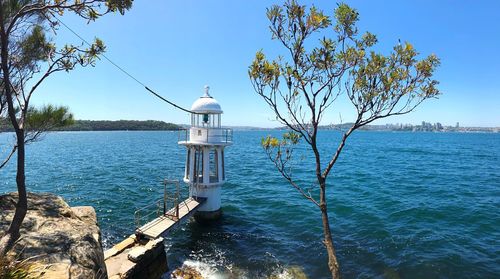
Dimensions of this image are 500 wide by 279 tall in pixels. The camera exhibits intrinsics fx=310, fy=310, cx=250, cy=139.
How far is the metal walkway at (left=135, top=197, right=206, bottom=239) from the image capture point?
1524 centimetres

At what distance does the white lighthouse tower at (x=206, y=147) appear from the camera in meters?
20.2

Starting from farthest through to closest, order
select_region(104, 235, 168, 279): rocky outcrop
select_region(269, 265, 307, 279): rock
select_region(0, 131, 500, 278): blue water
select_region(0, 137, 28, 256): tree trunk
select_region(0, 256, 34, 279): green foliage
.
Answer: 1. select_region(0, 131, 500, 278): blue water
2. select_region(269, 265, 307, 279): rock
3. select_region(104, 235, 168, 279): rocky outcrop
4. select_region(0, 137, 28, 256): tree trunk
5. select_region(0, 256, 34, 279): green foliage

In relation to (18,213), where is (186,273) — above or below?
below

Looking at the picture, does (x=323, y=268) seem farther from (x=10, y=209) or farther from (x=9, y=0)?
(x=9, y=0)

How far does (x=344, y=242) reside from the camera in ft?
59.8

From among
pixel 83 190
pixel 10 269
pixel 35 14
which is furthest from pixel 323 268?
pixel 83 190

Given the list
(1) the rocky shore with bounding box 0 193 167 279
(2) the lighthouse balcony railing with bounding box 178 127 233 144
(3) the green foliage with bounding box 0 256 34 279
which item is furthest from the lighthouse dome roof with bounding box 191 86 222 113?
(3) the green foliage with bounding box 0 256 34 279

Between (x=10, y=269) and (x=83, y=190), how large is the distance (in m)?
26.1

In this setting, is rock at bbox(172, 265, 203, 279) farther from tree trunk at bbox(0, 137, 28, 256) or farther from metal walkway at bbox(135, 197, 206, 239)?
tree trunk at bbox(0, 137, 28, 256)

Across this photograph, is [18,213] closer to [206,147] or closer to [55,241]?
[55,241]

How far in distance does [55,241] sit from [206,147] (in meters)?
12.2

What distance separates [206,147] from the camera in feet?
67.1

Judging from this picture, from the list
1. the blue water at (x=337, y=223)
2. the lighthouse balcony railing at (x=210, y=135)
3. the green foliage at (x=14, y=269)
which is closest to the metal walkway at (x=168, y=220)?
the blue water at (x=337, y=223)

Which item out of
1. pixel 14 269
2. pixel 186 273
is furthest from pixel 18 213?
pixel 186 273
